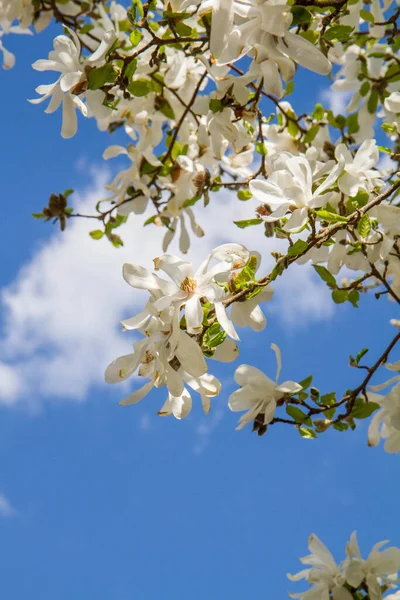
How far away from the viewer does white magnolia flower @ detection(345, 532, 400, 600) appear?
53.6 inches

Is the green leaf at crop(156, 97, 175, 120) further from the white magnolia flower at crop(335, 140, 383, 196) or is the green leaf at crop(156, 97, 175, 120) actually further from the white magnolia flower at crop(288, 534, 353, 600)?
the white magnolia flower at crop(288, 534, 353, 600)

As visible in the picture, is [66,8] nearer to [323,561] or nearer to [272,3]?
[272,3]

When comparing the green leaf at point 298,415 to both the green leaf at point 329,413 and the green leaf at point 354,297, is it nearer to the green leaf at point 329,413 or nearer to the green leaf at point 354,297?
the green leaf at point 329,413

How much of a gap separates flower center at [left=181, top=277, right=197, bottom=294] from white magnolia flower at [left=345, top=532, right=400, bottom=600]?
745 millimetres

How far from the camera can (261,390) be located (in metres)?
1.16

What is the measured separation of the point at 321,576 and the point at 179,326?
28.3 inches

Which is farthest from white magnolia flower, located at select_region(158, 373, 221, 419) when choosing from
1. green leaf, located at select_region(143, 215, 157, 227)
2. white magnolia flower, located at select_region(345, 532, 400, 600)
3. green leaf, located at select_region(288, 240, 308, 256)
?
green leaf, located at select_region(143, 215, 157, 227)

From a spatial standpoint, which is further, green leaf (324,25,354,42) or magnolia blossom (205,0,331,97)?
green leaf (324,25,354,42)

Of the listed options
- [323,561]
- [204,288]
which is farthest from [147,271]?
[323,561]

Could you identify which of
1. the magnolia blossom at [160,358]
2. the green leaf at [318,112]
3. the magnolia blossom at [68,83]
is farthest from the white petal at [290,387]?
the green leaf at [318,112]

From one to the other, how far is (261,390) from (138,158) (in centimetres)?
98

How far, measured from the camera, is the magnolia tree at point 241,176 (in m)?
0.98

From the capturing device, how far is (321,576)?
4.54 ft

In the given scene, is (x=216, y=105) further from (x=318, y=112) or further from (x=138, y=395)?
(x=138, y=395)
